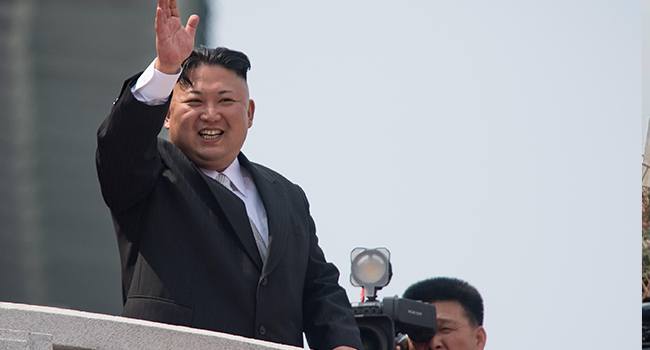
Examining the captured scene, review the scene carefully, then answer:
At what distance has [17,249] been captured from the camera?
16.1ft

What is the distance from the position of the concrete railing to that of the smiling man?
475 mm

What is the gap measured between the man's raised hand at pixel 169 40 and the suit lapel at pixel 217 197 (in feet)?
0.89

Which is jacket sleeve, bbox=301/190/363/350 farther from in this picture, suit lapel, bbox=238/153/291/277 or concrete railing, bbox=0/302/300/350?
concrete railing, bbox=0/302/300/350

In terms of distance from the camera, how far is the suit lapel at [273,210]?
2057mm

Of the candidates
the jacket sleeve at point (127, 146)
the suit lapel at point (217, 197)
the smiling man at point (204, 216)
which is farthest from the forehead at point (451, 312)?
the jacket sleeve at point (127, 146)

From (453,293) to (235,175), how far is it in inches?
63.0

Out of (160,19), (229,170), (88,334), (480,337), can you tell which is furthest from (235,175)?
(480,337)

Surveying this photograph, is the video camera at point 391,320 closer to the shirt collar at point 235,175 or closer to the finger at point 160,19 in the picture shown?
the shirt collar at point 235,175

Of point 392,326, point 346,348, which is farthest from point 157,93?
point 392,326

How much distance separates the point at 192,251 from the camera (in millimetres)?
2014

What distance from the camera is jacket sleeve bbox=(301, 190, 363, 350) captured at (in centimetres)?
208

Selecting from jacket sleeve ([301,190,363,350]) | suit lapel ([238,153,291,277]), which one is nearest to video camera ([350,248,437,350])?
jacket sleeve ([301,190,363,350])

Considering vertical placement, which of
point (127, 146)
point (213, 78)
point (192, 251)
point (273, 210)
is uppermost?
point (213, 78)

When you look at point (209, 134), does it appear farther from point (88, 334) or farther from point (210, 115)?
point (88, 334)
